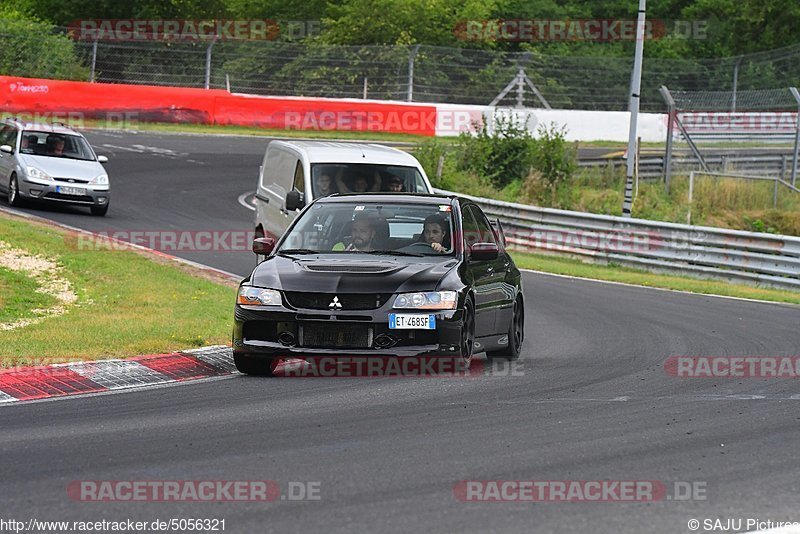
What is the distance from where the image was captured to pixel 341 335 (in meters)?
10.5

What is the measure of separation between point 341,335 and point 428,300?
0.76 metres

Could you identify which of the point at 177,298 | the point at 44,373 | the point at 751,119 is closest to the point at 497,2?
the point at 751,119

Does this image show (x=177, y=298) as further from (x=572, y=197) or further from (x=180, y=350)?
(x=572, y=197)

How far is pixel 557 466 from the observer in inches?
290

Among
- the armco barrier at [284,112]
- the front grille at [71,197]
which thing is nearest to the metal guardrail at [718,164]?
the armco barrier at [284,112]

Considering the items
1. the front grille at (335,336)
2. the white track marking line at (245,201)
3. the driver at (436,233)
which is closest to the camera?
the front grille at (335,336)

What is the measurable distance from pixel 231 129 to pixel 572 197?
48.6 feet

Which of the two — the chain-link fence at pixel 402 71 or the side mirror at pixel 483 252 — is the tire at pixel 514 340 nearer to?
the side mirror at pixel 483 252

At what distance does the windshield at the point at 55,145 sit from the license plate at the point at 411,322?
54.0ft

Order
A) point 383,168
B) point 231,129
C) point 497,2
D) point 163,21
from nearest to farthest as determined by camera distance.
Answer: point 383,168 → point 231,129 → point 163,21 → point 497,2

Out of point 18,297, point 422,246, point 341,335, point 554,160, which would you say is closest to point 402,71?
point 554,160

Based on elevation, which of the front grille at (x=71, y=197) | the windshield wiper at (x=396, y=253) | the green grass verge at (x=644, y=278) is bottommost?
the green grass verge at (x=644, y=278)

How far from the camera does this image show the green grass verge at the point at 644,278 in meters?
21.4

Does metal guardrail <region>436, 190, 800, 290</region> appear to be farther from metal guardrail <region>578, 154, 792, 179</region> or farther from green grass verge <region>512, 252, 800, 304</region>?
metal guardrail <region>578, 154, 792, 179</region>
